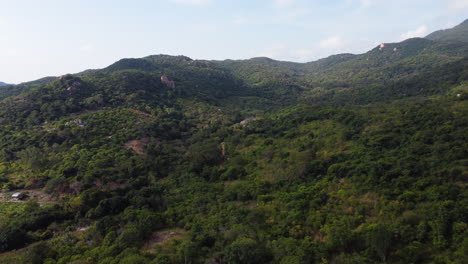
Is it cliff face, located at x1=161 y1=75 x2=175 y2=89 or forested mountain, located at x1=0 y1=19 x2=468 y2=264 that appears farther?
cliff face, located at x1=161 y1=75 x2=175 y2=89

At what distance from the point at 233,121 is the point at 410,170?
4542 centimetres

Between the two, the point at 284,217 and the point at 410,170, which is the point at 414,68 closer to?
the point at 410,170

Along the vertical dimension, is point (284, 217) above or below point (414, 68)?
below

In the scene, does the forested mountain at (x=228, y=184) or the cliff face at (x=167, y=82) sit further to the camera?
the cliff face at (x=167, y=82)

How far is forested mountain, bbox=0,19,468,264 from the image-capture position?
787 inches

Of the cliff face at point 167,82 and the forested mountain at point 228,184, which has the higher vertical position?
the cliff face at point 167,82

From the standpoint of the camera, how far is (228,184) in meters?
35.6

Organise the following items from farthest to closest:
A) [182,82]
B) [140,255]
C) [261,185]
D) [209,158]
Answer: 1. [182,82]
2. [209,158]
3. [261,185]
4. [140,255]

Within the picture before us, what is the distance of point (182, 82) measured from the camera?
4117 inches

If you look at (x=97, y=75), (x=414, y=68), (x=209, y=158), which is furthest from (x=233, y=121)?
(x=414, y=68)

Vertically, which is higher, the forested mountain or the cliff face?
the cliff face

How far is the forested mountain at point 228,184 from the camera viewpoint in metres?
20.0

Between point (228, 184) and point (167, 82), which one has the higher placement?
point (167, 82)

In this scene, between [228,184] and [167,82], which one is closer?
[228,184]
